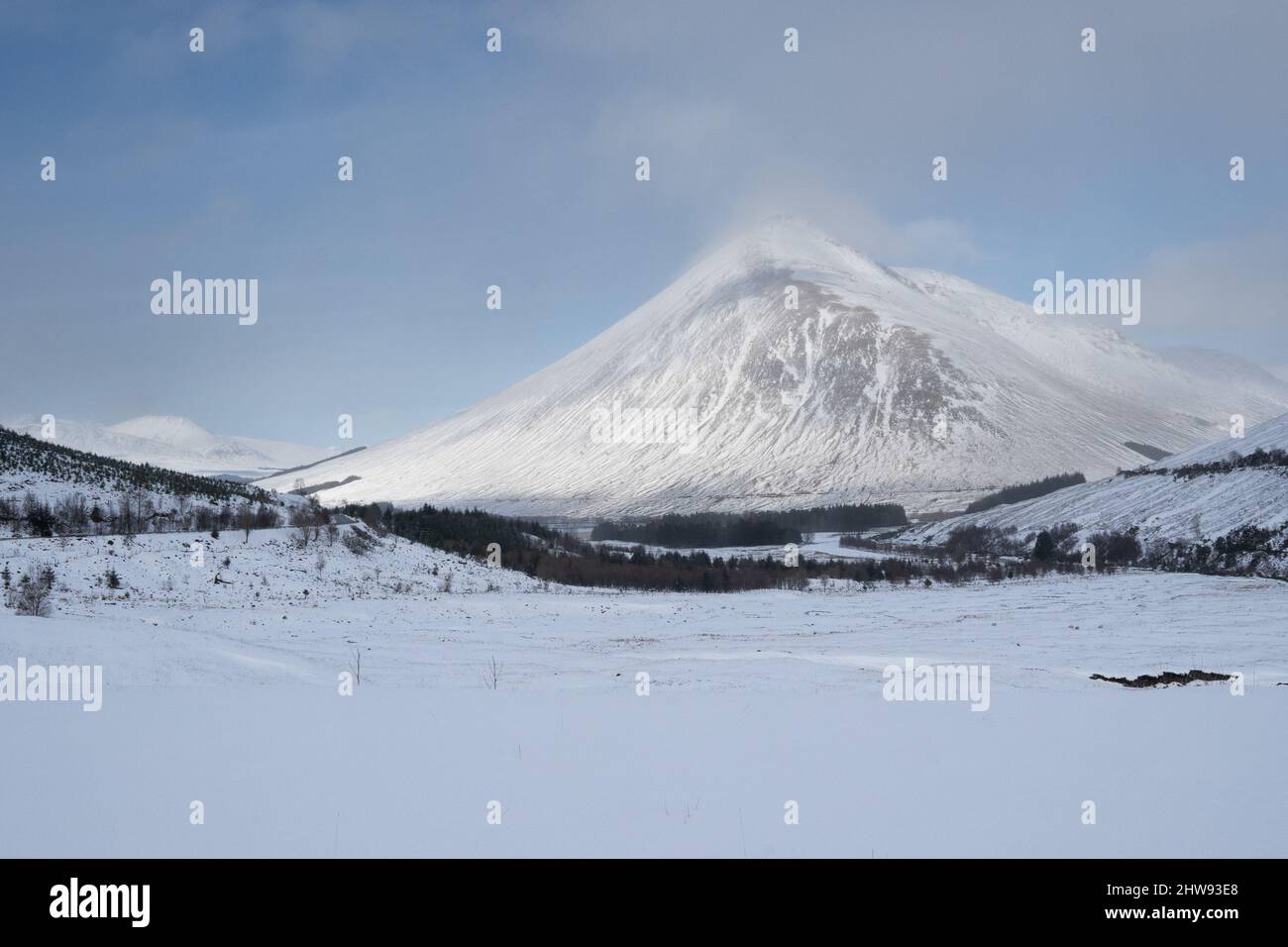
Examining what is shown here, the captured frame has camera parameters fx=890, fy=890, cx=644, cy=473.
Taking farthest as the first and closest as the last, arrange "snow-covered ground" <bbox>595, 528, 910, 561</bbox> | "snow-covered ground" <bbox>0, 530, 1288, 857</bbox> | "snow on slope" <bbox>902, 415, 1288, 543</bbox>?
1. "snow-covered ground" <bbox>595, 528, 910, 561</bbox>
2. "snow on slope" <bbox>902, 415, 1288, 543</bbox>
3. "snow-covered ground" <bbox>0, 530, 1288, 857</bbox>

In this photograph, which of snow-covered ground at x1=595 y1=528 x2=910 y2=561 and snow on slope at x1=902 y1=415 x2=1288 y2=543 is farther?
snow-covered ground at x1=595 y1=528 x2=910 y2=561

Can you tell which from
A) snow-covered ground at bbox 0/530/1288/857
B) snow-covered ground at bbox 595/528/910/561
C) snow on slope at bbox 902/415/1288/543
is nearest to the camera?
snow-covered ground at bbox 0/530/1288/857

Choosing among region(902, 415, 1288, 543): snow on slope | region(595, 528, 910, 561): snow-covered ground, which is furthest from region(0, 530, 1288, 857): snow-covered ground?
region(595, 528, 910, 561): snow-covered ground

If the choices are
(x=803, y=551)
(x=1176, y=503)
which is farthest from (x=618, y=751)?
(x=803, y=551)

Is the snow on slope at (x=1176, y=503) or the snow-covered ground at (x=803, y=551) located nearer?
the snow on slope at (x=1176, y=503)

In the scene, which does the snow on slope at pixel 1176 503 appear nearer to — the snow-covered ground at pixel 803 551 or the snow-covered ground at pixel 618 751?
the snow-covered ground at pixel 803 551

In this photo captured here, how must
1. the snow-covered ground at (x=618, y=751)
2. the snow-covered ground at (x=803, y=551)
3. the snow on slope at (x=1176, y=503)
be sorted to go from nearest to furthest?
the snow-covered ground at (x=618, y=751), the snow on slope at (x=1176, y=503), the snow-covered ground at (x=803, y=551)

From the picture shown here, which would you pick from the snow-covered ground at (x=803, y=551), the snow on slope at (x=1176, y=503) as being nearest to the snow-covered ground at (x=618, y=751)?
the snow on slope at (x=1176, y=503)

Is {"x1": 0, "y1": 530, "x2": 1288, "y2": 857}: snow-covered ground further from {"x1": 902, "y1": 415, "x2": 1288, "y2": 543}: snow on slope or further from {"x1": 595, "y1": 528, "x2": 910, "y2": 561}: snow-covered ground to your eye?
{"x1": 595, "y1": 528, "x2": 910, "y2": 561}: snow-covered ground
